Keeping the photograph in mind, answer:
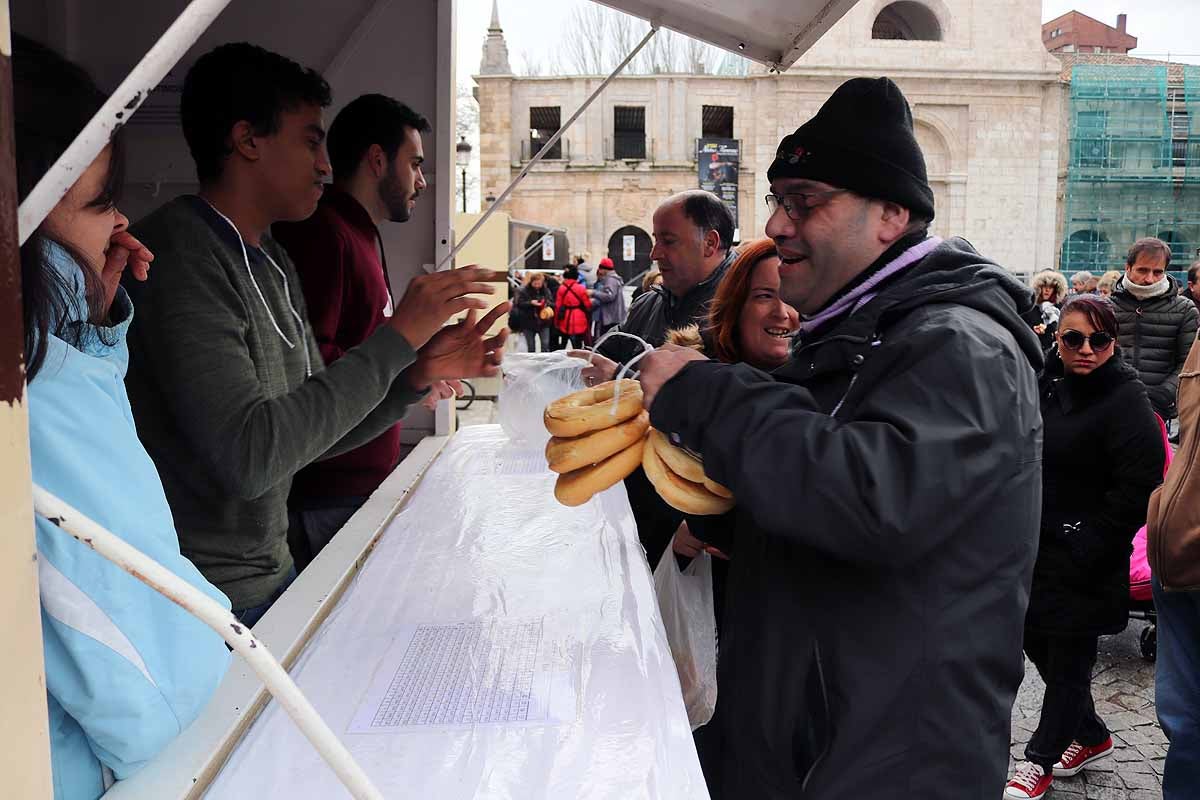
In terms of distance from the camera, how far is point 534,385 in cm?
315

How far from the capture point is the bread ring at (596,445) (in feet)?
5.39

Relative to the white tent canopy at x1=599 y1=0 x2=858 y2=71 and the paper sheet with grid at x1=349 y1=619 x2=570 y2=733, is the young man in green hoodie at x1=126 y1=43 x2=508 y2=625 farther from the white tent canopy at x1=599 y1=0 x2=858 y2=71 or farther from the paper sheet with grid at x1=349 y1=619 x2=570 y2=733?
the white tent canopy at x1=599 y1=0 x2=858 y2=71

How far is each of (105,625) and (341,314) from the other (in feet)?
6.56

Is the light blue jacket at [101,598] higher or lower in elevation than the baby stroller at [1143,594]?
higher

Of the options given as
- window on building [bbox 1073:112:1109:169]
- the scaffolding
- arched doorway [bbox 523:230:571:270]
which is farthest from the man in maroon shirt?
window on building [bbox 1073:112:1109:169]

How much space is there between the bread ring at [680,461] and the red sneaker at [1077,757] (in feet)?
9.34

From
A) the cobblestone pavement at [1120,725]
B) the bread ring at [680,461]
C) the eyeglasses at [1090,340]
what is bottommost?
the cobblestone pavement at [1120,725]

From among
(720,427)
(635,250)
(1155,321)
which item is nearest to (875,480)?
(720,427)

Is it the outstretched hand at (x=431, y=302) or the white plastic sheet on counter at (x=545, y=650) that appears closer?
the white plastic sheet on counter at (x=545, y=650)

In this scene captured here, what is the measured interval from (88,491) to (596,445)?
94 centimetres

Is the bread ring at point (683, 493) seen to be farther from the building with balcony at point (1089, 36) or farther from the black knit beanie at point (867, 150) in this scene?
the building with balcony at point (1089, 36)

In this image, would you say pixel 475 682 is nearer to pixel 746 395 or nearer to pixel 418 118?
pixel 746 395

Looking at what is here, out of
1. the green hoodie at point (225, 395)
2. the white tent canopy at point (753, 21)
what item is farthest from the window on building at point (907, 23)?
the green hoodie at point (225, 395)

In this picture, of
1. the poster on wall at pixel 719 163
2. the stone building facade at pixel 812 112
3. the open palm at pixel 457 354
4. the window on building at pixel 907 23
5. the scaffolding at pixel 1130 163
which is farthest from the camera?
the window on building at pixel 907 23
